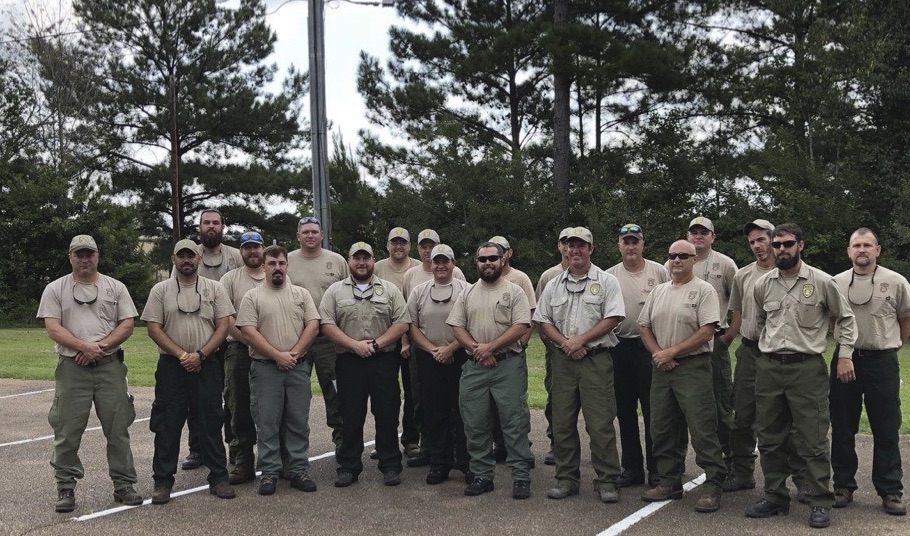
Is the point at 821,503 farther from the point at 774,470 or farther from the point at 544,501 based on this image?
the point at 544,501

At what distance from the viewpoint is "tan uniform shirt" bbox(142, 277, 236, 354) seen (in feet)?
23.6

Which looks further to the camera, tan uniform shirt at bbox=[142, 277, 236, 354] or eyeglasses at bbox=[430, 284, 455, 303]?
eyeglasses at bbox=[430, 284, 455, 303]

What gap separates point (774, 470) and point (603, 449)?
1.21 m

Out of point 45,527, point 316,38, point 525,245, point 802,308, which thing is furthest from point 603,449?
point 525,245

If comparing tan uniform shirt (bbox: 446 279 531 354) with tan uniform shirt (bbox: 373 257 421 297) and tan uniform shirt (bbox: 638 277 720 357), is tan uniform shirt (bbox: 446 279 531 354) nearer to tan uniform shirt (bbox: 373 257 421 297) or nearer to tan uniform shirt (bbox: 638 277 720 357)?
tan uniform shirt (bbox: 638 277 720 357)

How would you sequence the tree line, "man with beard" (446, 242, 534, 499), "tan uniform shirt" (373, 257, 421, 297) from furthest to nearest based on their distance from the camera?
1. the tree line
2. "tan uniform shirt" (373, 257, 421, 297)
3. "man with beard" (446, 242, 534, 499)

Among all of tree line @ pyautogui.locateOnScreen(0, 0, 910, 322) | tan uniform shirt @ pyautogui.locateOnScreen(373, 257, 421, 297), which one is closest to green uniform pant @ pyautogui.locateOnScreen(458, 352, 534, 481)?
tan uniform shirt @ pyautogui.locateOnScreen(373, 257, 421, 297)

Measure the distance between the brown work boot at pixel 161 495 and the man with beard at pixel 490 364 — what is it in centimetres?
225

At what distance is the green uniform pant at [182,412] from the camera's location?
7.16 meters

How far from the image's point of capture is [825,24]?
2717 centimetres

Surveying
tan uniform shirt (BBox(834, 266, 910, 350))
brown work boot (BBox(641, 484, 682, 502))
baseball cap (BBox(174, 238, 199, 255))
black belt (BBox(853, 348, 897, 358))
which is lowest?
brown work boot (BBox(641, 484, 682, 502))

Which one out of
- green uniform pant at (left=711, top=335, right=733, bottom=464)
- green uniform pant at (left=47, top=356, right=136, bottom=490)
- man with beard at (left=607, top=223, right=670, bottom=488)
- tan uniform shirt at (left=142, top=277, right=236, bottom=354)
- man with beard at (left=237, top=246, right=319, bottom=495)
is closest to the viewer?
green uniform pant at (left=47, top=356, right=136, bottom=490)

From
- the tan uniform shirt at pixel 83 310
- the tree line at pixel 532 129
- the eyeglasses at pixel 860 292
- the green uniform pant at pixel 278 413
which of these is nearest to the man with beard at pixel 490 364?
the green uniform pant at pixel 278 413

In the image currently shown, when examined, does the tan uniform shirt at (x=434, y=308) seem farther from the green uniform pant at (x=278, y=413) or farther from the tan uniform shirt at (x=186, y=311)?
the tan uniform shirt at (x=186, y=311)
